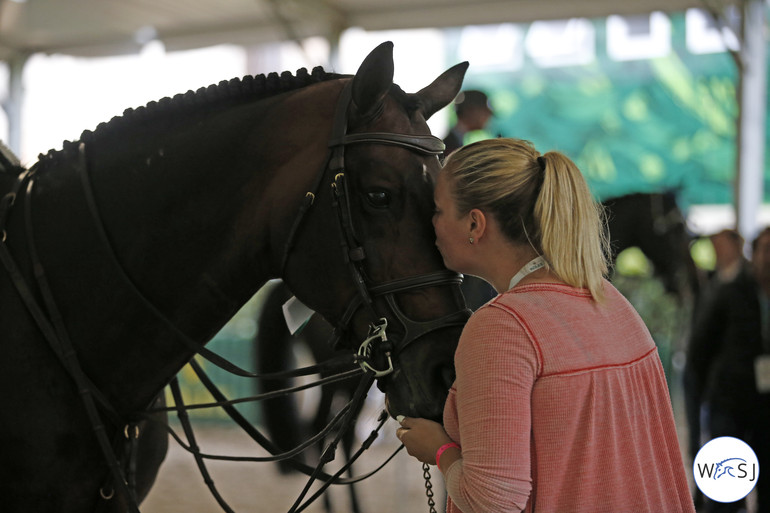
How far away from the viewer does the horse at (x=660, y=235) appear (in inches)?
208

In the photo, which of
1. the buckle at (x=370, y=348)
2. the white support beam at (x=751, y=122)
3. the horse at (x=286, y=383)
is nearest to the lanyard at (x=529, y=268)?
the buckle at (x=370, y=348)

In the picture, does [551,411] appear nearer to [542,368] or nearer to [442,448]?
[542,368]

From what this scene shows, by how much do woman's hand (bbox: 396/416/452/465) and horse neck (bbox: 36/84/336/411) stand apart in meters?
0.50

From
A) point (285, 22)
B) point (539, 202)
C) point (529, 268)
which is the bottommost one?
point (529, 268)

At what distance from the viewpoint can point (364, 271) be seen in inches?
55.8

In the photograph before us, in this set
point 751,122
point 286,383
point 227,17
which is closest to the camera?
point 286,383

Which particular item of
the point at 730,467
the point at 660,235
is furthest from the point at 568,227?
the point at 660,235

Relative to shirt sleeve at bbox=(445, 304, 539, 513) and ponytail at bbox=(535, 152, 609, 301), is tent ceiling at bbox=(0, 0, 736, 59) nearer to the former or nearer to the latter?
ponytail at bbox=(535, 152, 609, 301)

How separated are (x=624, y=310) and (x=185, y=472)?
5.63 metres

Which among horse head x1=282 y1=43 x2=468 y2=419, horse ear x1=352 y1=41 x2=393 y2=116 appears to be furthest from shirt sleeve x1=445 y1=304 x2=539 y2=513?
horse ear x1=352 y1=41 x2=393 y2=116

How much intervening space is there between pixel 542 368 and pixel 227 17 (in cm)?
884

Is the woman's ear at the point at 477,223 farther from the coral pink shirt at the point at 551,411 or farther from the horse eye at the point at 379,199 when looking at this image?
the horse eye at the point at 379,199

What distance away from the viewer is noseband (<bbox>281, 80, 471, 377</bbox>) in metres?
1.37

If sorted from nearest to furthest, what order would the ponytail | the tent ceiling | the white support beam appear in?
1. the ponytail
2. the white support beam
3. the tent ceiling
